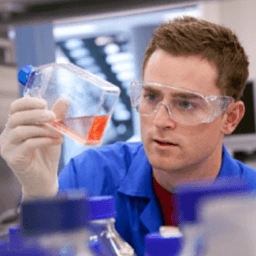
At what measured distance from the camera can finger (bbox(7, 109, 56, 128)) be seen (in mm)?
1046

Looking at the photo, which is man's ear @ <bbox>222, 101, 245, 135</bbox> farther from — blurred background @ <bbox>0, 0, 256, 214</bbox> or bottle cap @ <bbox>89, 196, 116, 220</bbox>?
bottle cap @ <bbox>89, 196, 116, 220</bbox>

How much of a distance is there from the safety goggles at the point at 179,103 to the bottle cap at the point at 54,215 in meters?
0.89

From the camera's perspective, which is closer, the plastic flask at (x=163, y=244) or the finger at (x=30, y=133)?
the plastic flask at (x=163, y=244)

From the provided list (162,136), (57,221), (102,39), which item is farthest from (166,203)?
(102,39)

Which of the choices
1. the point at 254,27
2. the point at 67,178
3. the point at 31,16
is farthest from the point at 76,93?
the point at 254,27

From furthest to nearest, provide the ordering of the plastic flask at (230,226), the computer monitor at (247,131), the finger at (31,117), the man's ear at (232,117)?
the computer monitor at (247,131)
the man's ear at (232,117)
the finger at (31,117)
the plastic flask at (230,226)

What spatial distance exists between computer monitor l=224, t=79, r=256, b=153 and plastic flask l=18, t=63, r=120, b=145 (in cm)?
368

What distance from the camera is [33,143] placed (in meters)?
1.12

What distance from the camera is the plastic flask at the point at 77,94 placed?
1.09m

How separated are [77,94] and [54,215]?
0.78 meters

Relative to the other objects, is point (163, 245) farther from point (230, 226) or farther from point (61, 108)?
point (61, 108)

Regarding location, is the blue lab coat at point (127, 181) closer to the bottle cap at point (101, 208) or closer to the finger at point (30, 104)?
the finger at point (30, 104)

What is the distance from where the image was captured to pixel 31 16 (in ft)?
2.99

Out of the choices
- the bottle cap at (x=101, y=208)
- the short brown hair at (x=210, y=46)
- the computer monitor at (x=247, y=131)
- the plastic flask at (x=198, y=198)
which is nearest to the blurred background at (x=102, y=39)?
the computer monitor at (x=247, y=131)
